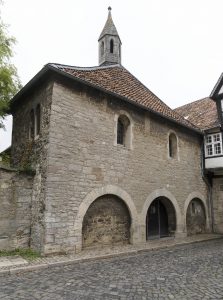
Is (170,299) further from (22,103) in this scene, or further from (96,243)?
(22,103)

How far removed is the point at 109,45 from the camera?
14133mm

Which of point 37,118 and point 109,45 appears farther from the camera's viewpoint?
point 109,45

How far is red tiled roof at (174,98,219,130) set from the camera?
46.2ft

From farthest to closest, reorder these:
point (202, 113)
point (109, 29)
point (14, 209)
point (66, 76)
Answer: point (202, 113)
point (109, 29)
point (66, 76)
point (14, 209)

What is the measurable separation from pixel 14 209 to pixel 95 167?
290 cm

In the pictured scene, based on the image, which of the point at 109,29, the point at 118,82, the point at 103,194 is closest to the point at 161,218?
the point at 103,194

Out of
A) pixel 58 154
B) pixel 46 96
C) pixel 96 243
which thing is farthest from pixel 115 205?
pixel 46 96

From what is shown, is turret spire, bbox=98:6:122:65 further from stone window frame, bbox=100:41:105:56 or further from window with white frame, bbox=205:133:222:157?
window with white frame, bbox=205:133:222:157

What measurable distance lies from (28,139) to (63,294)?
20.9ft

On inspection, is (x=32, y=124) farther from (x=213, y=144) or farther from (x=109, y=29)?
(x=213, y=144)

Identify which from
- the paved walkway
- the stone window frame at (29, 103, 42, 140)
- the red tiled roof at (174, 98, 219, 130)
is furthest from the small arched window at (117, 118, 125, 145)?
the red tiled roof at (174, 98, 219, 130)

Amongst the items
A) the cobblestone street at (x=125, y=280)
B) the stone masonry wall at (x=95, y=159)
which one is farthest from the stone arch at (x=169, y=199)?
the cobblestone street at (x=125, y=280)

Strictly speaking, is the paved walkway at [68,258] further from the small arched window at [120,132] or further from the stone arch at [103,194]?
the small arched window at [120,132]

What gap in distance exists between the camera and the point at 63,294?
4992mm
